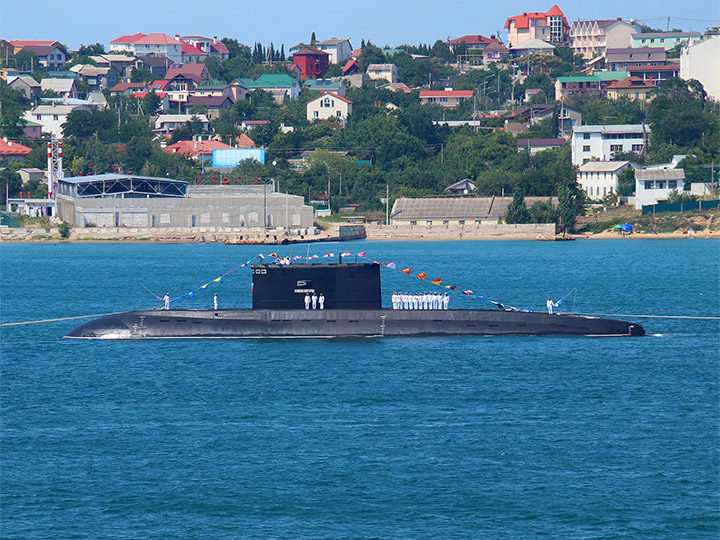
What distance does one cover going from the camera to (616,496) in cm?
2577

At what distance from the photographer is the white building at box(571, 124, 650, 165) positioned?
13875 centimetres

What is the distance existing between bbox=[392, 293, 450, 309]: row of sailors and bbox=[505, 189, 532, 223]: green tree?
246ft

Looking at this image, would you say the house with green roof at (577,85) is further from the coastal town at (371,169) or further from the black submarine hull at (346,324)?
the black submarine hull at (346,324)

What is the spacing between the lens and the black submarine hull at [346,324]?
44.7 metres

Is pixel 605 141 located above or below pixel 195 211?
above

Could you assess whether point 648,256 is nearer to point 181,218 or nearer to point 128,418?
point 181,218

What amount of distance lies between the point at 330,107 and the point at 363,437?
510 ft

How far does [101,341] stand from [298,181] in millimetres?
93368

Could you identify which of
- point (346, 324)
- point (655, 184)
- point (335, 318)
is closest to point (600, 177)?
point (655, 184)

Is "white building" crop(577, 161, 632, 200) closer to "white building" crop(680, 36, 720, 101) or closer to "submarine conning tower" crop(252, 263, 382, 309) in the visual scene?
"white building" crop(680, 36, 720, 101)

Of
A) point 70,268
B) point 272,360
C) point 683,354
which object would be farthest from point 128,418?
point 70,268

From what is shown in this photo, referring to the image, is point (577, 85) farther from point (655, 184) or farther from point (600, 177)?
point (655, 184)

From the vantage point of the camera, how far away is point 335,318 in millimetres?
44531

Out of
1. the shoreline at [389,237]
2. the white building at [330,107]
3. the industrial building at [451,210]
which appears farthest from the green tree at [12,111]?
the industrial building at [451,210]
